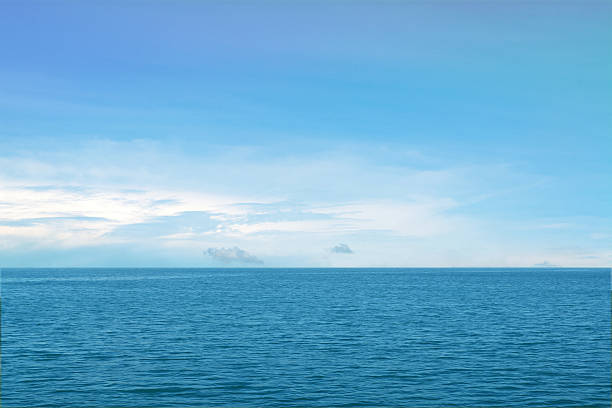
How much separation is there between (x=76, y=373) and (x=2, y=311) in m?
62.1

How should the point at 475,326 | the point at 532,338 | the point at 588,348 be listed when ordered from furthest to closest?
the point at 475,326 < the point at 532,338 < the point at 588,348

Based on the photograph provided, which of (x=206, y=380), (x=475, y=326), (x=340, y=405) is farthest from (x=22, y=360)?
(x=475, y=326)

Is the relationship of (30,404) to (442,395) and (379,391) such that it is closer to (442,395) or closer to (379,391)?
(379,391)

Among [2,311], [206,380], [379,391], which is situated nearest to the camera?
[379,391]

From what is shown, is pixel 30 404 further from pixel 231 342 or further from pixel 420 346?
pixel 420 346

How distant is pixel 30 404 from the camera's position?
35.6 meters

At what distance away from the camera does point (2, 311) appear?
298 ft

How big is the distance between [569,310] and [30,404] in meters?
97.5

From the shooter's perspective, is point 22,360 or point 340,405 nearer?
point 340,405

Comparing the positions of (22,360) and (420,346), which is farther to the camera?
(420,346)

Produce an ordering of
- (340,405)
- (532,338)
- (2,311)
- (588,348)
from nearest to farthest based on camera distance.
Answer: (340,405) → (588,348) → (532,338) → (2,311)

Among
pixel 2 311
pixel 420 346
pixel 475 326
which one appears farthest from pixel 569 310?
pixel 2 311

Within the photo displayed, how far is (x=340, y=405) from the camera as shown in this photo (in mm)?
35344

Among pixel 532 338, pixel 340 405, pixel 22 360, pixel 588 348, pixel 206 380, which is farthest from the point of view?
pixel 532 338
